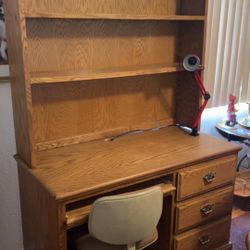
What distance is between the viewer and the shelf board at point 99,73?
1632 millimetres

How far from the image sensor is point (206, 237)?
80.1 inches

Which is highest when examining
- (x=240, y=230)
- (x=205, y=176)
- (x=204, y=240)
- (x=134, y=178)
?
(x=134, y=178)

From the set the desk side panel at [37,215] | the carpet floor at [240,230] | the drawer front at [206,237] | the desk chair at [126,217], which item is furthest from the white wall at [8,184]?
the carpet floor at [240,230]

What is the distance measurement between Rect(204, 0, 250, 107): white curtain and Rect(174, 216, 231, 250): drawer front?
1118mm

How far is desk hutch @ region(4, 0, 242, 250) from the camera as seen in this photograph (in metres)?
1.58

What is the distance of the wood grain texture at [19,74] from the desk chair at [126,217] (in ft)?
1.49

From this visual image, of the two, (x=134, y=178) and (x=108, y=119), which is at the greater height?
(x=108, y=119)

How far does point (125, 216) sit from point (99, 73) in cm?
72

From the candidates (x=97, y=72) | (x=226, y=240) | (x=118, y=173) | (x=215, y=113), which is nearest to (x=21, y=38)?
(x=97, y=72)

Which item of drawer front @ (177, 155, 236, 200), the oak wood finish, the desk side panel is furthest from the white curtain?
the desk side panel

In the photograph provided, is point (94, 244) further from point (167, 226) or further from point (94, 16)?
point (94, 16)

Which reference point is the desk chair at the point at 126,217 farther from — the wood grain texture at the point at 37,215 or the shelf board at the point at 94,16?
the shelf board at the point at 94,16

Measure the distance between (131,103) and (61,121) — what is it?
46 centimetres

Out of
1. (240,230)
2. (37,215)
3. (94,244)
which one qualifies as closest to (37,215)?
(37,215)
